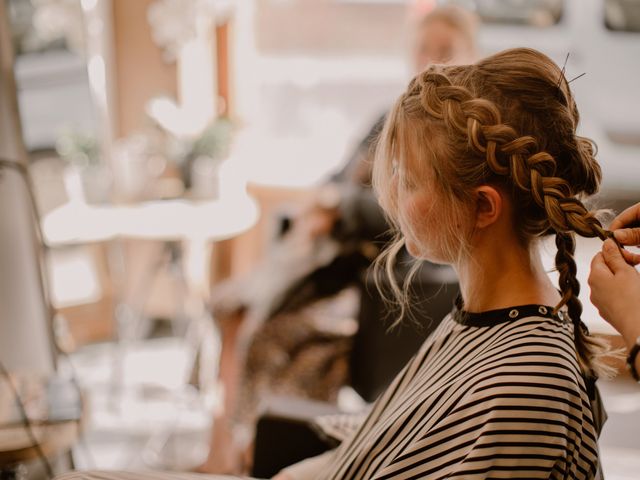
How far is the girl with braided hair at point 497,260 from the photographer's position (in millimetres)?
792

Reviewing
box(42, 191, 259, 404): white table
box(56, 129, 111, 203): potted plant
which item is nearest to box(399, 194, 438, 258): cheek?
box(42, 191, 259, 404): white table

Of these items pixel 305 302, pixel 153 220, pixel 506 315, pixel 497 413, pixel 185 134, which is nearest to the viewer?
pixel 497 413

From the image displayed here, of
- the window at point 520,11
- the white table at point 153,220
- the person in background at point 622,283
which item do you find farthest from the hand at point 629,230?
the window at point 520,11

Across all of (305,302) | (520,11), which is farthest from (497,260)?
(520,11)

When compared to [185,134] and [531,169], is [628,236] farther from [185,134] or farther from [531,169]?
[185,134]

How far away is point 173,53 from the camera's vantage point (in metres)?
3.40

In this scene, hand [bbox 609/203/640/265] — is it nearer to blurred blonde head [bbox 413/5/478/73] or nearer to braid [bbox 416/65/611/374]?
braid [bbox 416/65/611/374]

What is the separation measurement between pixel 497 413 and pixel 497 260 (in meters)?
0.21

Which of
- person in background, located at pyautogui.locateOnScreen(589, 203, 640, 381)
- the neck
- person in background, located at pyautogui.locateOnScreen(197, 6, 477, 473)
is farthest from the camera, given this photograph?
person in background, located at pyautogui.locateOnScreen(197, 6, 477, 473)

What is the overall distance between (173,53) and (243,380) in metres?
1.77

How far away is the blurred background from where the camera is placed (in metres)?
2.68

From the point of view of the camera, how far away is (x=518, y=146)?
0.84 meters

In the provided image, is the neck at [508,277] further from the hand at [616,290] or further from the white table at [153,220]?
the white table at [153,220]

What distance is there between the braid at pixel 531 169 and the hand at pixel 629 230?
20 millimetres
